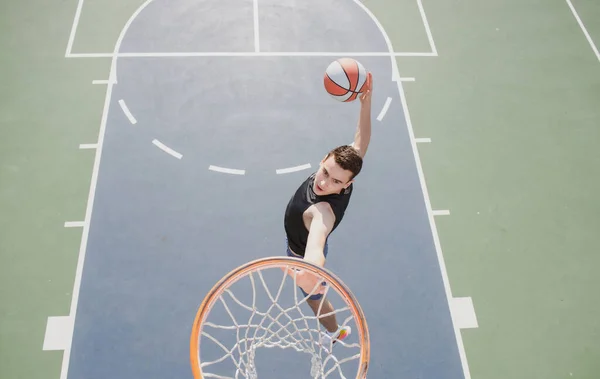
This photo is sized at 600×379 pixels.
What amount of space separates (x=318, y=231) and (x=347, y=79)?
2.73 meters

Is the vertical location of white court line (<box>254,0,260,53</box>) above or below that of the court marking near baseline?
above

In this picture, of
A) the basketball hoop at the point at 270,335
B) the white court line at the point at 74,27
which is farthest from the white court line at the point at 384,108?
the white court line at the point at 74,27

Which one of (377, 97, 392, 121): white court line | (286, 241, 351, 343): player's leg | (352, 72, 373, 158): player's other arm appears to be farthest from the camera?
(377, 97, 392, 121): white court line

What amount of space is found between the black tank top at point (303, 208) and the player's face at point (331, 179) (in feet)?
0.26

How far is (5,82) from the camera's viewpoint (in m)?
9.12

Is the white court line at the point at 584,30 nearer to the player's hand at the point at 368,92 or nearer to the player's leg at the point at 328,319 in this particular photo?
the player's hand at the point at 368,92

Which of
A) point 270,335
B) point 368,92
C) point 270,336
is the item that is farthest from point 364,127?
point 270,335

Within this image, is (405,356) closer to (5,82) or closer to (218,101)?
(218,101)

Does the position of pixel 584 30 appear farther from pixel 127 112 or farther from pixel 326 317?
pixel 127 112

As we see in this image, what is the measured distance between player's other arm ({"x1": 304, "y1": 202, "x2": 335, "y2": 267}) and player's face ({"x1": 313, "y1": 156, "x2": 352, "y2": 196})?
0.15 m

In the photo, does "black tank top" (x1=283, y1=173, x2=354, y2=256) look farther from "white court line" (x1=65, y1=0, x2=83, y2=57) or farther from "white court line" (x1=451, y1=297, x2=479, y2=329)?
"white court line" (x1=65, y1=0, x2=83, y2=57)

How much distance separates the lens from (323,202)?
18.2 feet

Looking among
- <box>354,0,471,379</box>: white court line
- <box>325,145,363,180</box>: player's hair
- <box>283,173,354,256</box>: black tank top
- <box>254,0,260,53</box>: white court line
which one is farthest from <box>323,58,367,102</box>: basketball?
<box>254,0,260,53</box>: white court line

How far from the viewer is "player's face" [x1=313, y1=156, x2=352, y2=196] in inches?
211
